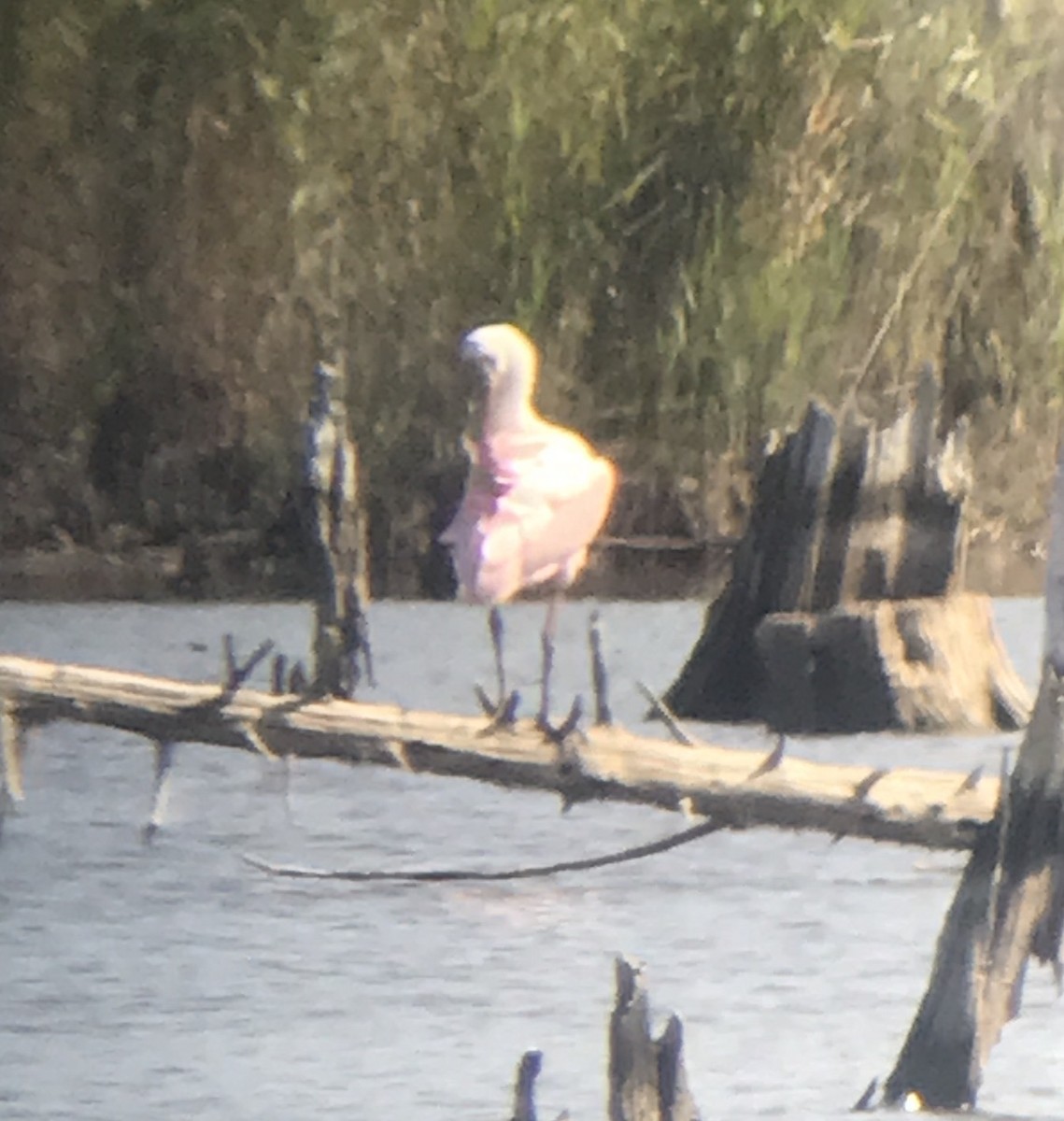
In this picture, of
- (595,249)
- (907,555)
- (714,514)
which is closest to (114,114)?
(595,249)

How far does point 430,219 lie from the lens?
195 centimetres

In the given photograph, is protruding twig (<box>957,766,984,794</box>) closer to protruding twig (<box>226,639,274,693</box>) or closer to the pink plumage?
the pink plumage

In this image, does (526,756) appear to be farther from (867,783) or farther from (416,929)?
(867,783)

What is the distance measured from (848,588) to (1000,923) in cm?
29

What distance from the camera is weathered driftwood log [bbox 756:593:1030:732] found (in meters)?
1.90

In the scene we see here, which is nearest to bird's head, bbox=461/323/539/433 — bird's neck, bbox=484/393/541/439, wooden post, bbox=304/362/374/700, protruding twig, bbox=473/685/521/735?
bird's neck, bbox=484/393/541/439

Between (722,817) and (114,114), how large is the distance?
0.76 m

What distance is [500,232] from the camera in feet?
6.41

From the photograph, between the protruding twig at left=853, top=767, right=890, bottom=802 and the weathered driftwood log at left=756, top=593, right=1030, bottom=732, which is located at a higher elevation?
the weathered driftwood log at left=756, top=593, right=1030, bottom=732

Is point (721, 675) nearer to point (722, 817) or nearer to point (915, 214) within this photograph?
point (722, 817)

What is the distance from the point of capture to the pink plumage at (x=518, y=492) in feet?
6.34

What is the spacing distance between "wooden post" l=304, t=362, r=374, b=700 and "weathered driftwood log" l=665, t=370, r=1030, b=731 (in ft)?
0.88

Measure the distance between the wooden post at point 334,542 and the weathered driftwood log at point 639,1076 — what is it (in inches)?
13.5


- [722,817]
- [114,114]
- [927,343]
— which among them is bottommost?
[722,817]
